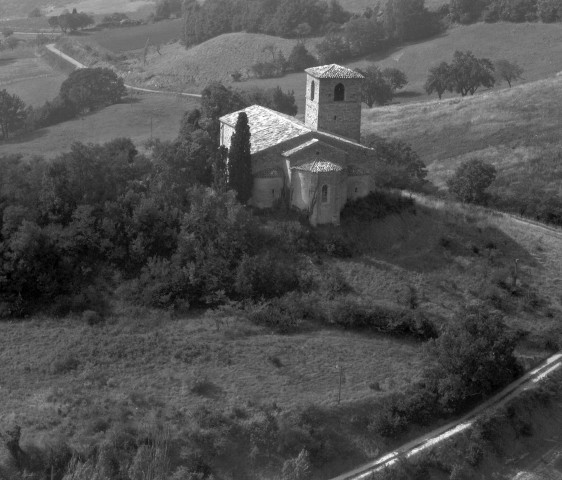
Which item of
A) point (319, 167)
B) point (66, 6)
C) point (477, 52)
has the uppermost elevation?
point (66, 6)

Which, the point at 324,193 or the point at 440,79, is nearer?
the point at 324,193


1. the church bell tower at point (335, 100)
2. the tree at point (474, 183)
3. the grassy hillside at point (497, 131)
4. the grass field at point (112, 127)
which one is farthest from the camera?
the grass field at point (112, 127)

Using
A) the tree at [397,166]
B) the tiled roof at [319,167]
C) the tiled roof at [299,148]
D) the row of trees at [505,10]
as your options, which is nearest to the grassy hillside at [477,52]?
the row of trees at [505,10]

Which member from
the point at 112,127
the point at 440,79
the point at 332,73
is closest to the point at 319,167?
the point at 332,73

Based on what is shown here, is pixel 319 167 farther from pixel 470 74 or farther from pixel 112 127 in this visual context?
pixel 470 74

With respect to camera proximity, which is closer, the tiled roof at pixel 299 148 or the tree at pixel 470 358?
the tree at pixel 470 358

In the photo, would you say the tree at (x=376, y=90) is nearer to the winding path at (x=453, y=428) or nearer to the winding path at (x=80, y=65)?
the winding path at (x=80, y=65)

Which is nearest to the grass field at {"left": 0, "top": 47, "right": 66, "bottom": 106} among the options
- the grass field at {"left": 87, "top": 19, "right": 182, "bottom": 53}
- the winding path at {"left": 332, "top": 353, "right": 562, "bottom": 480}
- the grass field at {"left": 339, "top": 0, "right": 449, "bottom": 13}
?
the grass field at {"left": 87, "top": 19, "right": 182, "bottom": 53}
